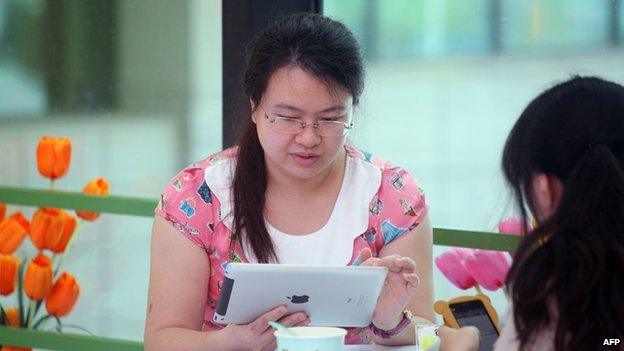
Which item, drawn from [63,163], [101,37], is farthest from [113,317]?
[101,37]

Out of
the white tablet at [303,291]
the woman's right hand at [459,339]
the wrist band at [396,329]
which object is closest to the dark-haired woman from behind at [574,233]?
the woman's right hand at [459,339]

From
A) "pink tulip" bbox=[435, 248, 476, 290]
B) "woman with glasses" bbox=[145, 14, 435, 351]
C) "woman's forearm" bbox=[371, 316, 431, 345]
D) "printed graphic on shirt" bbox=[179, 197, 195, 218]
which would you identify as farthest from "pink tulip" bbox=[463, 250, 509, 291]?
"printed graphic on shirt" bbox=[179, 197, 195, 218]

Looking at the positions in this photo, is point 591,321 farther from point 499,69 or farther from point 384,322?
point 499,69

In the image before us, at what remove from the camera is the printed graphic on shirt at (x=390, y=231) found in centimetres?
241

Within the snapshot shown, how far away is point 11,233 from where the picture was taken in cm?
312

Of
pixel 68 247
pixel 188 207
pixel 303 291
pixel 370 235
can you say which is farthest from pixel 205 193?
pixel 68 247

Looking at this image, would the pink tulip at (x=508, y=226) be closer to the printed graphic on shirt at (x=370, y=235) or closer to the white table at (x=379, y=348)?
the printed graphic on shirt at (x=370, y=235)

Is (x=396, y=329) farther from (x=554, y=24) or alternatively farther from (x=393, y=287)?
(x=554, y=24)

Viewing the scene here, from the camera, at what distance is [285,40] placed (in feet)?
7.70

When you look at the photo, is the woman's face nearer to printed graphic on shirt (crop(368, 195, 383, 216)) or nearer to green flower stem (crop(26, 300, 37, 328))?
printed graphic on shirt (crop(368, 195, 383, 216))

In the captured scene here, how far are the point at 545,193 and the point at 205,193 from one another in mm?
971

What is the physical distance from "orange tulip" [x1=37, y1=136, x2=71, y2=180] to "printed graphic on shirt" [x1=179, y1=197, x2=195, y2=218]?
0.87 meters

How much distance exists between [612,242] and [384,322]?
69cm

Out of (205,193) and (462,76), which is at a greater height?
(462,76)
